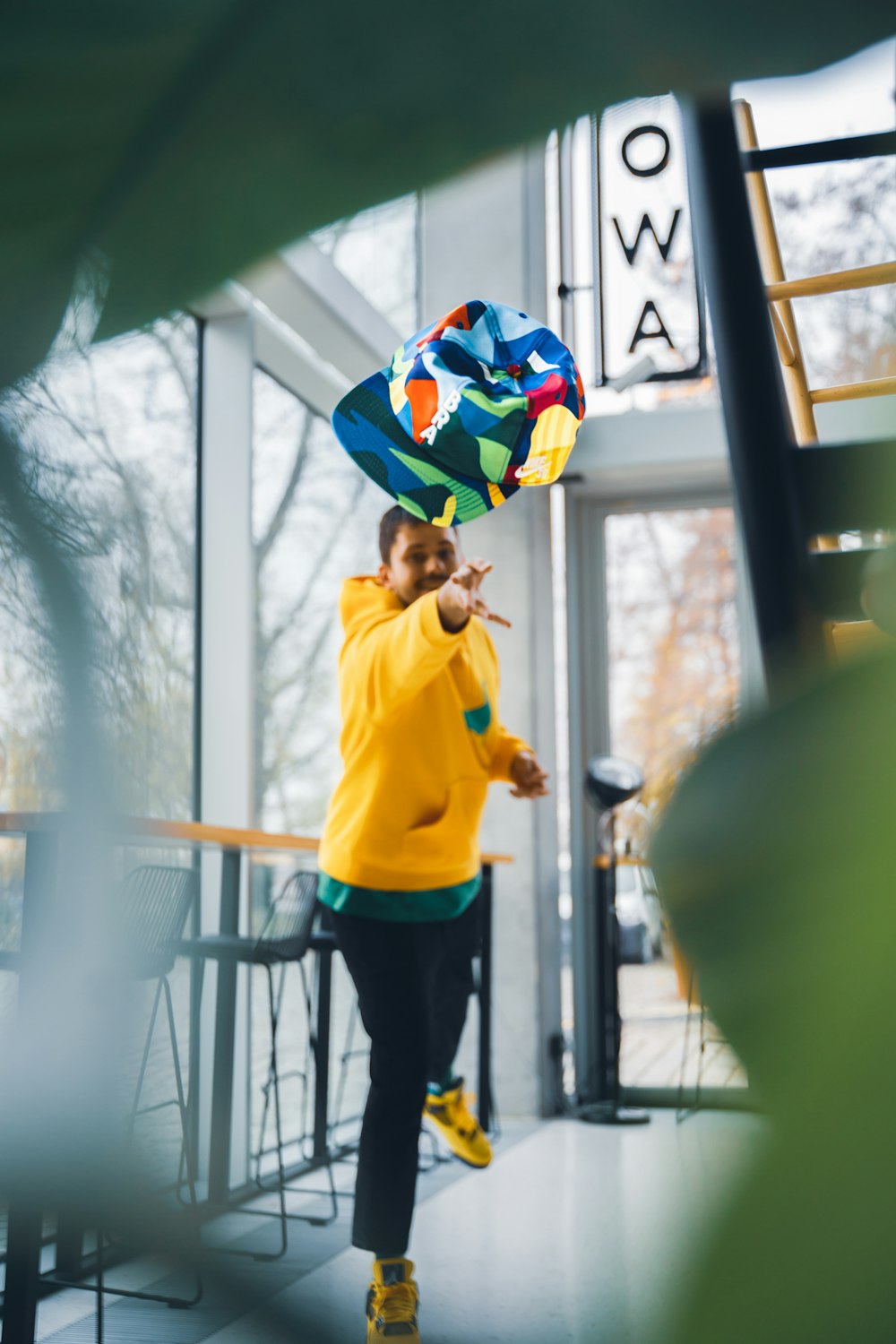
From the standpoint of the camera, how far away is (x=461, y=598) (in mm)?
1092

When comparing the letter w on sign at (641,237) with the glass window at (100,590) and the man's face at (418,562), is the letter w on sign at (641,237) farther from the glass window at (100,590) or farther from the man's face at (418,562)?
the man's face at (418,562)

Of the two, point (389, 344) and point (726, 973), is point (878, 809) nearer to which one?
point (726, 973)

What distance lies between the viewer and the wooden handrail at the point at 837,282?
0.50 feet

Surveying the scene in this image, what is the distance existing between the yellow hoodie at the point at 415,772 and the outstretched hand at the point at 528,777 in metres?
0.04

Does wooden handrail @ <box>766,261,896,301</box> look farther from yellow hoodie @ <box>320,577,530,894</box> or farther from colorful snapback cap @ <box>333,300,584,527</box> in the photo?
yellow hoodie @ <box>320,577,530,894</box>

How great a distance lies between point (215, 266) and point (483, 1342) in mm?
135

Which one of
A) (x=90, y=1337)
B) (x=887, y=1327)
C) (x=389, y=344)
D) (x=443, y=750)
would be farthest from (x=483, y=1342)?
(x=389, y=344)

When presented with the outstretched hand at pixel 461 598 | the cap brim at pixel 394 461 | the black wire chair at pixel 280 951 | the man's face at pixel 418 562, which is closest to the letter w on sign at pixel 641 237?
the cap brim at pixel 394 461

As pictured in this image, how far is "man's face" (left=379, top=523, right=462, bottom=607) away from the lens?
1.71 meters

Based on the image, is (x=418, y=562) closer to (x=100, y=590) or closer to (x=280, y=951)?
(x=280, y=951)

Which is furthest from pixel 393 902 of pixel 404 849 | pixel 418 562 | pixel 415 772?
pixel 418 562

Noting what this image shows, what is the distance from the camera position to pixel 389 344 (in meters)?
3.70

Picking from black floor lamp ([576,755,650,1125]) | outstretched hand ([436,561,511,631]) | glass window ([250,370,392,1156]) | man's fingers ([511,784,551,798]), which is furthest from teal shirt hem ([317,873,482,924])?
black floor lamp ([576,755,650,1125])

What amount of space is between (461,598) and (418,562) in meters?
0.64
